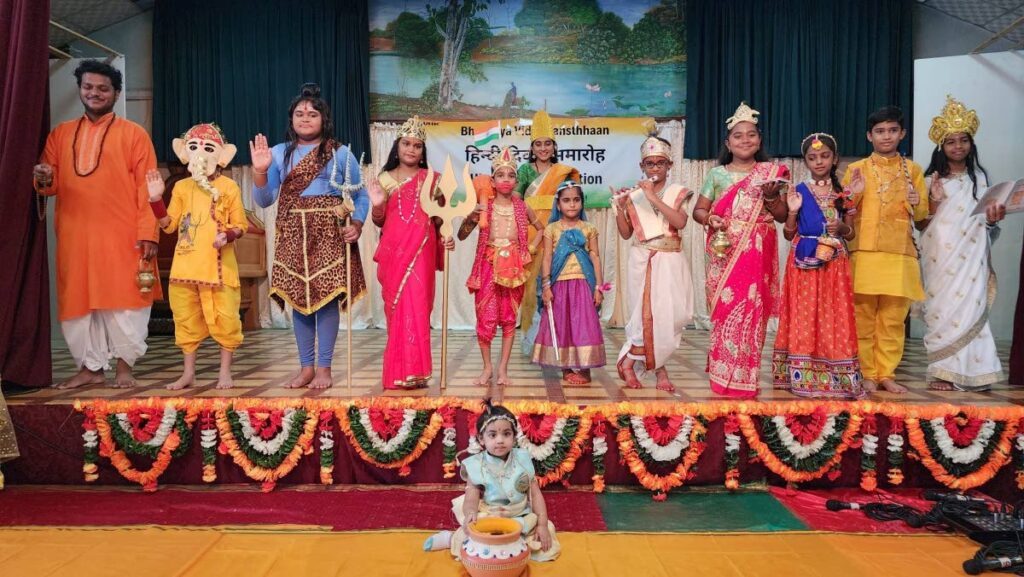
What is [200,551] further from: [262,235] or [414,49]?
[414,49]

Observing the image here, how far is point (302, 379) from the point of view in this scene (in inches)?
139

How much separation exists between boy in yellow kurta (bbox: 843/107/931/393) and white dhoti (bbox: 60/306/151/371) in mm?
3968

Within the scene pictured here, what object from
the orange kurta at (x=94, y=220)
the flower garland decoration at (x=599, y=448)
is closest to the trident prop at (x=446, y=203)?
the flower garland decoration at (x=599, y=448)

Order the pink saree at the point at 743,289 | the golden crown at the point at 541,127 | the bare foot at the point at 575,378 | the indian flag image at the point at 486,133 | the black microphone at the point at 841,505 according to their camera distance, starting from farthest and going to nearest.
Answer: the indian flag image at the point at 486,133 → the golden crown at the point at 541,127 → the bare foot at the point at 575,378 → the pink saree at the point at 743,289 → the black microphone at the point at 841,505

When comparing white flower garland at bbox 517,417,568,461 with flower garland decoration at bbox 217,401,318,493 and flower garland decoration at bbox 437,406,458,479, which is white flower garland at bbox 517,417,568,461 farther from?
flower garland decoration at bbox 217,401,318,493

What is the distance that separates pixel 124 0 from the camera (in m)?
6.94

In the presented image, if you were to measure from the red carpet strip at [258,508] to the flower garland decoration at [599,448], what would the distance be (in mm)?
69

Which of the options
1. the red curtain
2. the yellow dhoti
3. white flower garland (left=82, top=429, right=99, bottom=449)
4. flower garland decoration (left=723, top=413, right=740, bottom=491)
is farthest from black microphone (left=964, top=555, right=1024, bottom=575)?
the red curtain

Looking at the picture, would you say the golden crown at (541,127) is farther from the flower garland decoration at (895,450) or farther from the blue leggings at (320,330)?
the flower garland decoration at (895,450)

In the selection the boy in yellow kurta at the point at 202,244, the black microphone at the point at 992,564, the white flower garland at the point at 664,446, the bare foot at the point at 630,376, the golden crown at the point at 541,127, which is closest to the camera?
the black microphone at the point at 992,564

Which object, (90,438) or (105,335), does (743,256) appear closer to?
(90,438)

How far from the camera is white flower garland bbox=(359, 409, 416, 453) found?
9.60 ft

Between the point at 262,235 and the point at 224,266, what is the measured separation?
4022 mm

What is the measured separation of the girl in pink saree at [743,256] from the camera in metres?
3.24
